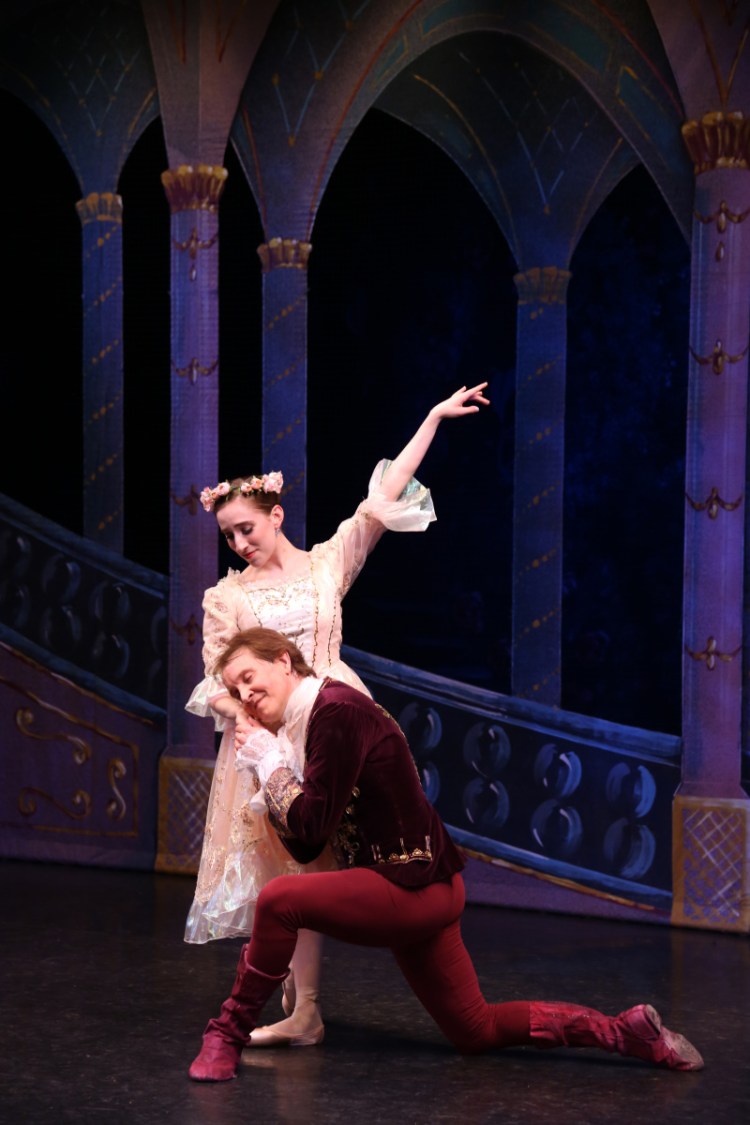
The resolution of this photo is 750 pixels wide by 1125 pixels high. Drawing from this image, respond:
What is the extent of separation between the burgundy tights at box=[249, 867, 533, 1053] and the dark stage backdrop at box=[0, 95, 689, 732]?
1.83m

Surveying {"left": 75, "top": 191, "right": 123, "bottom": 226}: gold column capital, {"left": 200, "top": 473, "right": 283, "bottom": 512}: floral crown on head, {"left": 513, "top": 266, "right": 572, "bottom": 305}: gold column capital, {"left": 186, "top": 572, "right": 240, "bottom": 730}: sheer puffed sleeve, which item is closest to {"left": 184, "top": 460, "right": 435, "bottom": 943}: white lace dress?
{"left": 186, "top": 572, "right": 240, "bottom": 730}: sheer puffed sleeve

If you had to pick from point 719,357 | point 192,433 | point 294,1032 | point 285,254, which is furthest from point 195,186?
point 294,1032

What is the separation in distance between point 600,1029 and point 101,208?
3550mm

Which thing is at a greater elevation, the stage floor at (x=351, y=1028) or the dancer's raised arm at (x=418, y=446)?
the dancer's raised arm at (x=418, y=446)

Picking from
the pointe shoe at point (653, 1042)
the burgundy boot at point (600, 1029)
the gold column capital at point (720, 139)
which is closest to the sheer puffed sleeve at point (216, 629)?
the burgundy boot at point (600, 1029)

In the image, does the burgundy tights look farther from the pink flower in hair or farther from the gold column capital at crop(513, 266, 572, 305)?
the gold column capital at crop(513, 266, 572, 305)

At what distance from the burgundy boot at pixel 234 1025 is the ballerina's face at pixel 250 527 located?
913mm

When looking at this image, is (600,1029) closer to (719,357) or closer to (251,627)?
(251,627)

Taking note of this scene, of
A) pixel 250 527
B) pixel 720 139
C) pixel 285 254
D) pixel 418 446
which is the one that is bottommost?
pixel 250 527

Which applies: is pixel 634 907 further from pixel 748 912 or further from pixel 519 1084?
pixel 519 1084

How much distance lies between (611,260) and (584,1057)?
2.53 metres

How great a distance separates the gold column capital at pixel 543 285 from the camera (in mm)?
4707

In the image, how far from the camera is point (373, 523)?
346 centimetres

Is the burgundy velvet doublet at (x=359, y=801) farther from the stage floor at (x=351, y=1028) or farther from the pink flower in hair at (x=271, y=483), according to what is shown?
the pink flower in hair at (x=271, y=483)
